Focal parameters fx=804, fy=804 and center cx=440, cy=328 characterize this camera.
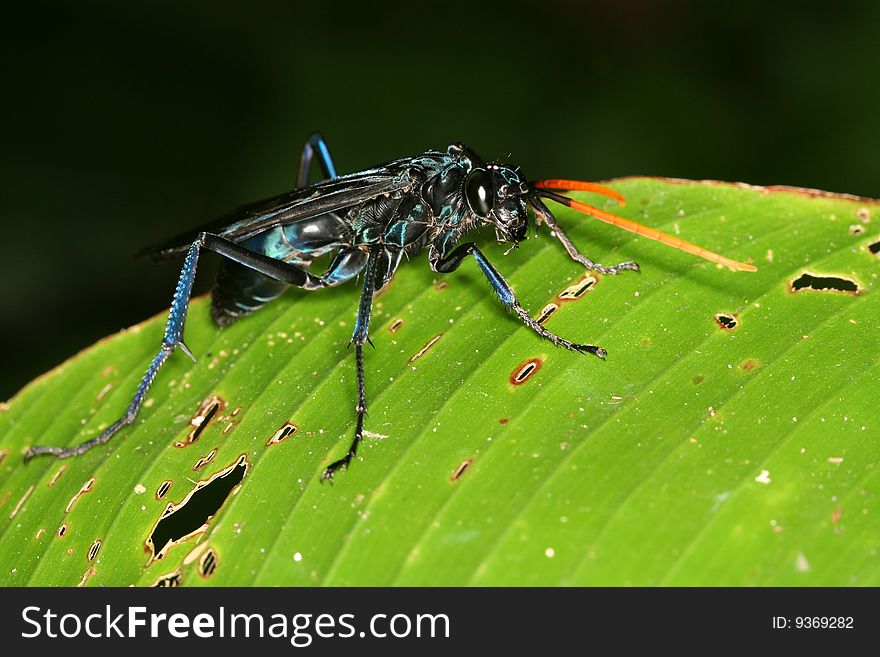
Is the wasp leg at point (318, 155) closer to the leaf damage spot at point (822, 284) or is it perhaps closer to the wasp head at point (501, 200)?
the wasp head at point (501, 200)

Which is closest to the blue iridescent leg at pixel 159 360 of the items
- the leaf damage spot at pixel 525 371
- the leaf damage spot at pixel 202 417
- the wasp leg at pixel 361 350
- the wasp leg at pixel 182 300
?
the wasp leg at pixel 182 300

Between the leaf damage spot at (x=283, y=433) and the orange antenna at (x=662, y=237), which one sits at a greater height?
the orange antenna at (x=662, y=237)

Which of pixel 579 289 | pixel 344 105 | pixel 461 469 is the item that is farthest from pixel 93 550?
pixel 344 105

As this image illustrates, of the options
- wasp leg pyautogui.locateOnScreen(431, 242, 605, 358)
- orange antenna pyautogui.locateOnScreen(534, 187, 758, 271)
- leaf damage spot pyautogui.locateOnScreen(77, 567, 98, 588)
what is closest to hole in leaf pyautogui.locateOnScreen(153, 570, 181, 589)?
leaf damage spot pyautogui.locateOnScreen(77, 567, 98, 588)

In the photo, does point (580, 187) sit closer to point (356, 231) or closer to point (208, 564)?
point (356, 231)

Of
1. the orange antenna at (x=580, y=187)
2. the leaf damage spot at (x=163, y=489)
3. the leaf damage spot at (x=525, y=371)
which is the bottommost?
the leaf damage spot at (x=163, y=489)
